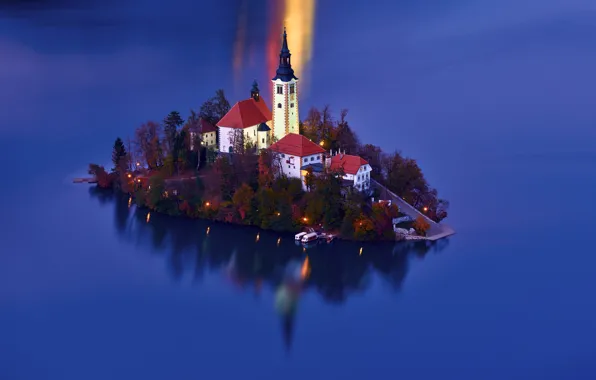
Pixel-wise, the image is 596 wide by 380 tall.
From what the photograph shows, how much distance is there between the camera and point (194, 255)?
23531mm

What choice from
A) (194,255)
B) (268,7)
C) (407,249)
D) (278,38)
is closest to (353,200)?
(407,249)

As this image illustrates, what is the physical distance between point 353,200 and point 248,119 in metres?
4.32

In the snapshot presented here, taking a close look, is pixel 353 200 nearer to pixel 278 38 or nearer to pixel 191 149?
pixel 191 149

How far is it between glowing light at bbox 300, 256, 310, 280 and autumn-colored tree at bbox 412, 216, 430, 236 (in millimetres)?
2885

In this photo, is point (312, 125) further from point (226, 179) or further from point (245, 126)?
point (226, 179)

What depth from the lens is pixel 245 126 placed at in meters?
25.9

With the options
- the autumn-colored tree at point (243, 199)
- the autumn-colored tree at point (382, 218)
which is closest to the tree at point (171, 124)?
the autumn-colored tree at point (243, 199)

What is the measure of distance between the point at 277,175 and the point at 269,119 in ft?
7.57

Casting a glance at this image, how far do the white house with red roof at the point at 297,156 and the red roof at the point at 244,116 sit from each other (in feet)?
4.24

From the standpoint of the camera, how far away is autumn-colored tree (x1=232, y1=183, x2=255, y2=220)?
2439 cm

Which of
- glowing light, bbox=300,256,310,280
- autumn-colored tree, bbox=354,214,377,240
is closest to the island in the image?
autumn-colored tree, bbox=354,214,377,240

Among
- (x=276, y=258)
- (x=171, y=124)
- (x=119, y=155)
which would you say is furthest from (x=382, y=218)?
(x=119, y=155)

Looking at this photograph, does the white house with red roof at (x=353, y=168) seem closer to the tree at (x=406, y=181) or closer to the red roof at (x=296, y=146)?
the red roof at (x=296, y=146)

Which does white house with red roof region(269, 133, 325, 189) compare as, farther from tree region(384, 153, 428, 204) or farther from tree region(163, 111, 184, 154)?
tree region(163, 111, 184, 154)
